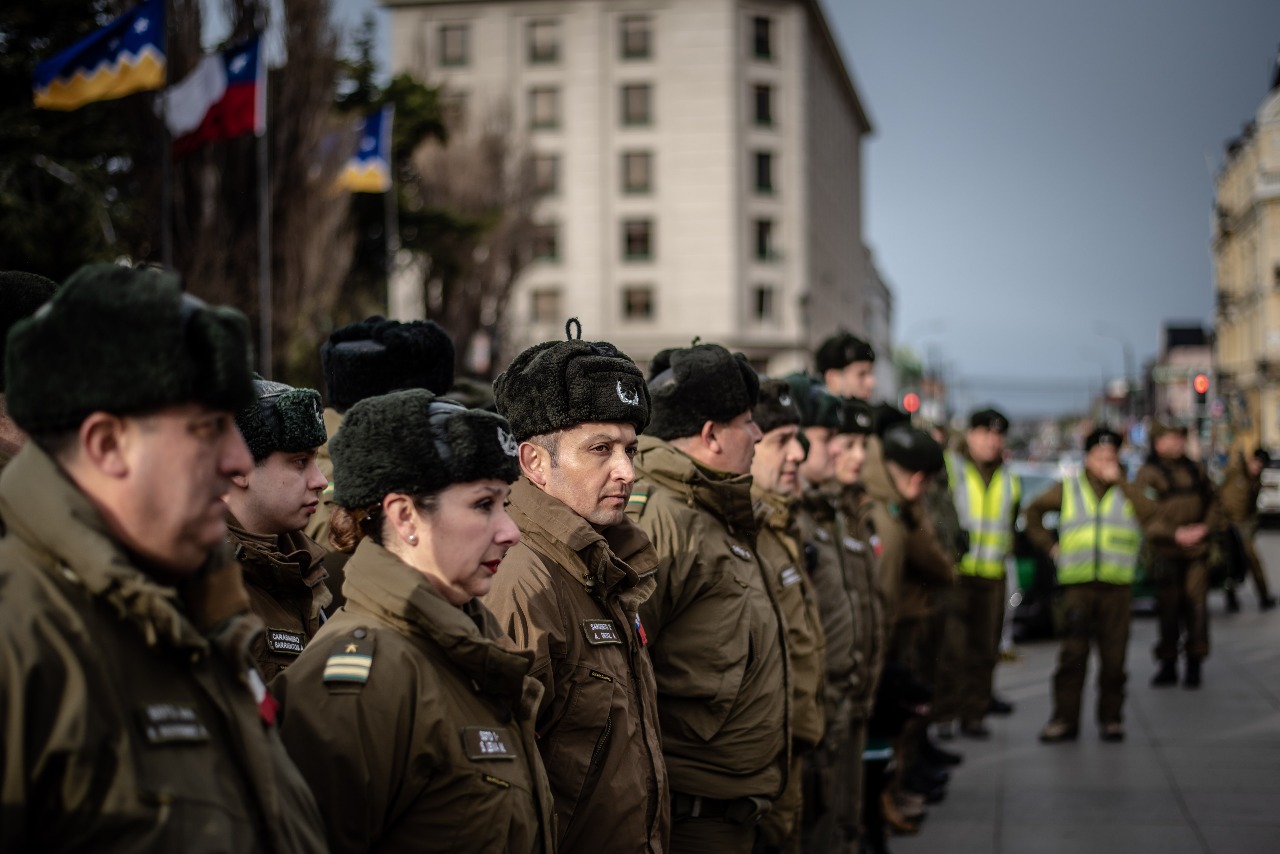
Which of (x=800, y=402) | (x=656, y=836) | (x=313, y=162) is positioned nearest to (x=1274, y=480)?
(x=313, y=162)

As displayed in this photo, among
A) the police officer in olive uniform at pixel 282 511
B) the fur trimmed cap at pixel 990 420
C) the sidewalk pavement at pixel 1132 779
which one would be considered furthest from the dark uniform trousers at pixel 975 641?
the police officer in olive uniform at pixel 282 511

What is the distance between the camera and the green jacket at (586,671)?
11.8 feet

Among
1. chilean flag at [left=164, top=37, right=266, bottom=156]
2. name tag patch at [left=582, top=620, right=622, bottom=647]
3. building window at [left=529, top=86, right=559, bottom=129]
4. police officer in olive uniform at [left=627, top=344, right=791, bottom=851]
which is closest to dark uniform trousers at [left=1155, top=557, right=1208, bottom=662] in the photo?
police officer in olive uniform at [left=627, top=344, right=791, bottom=851]

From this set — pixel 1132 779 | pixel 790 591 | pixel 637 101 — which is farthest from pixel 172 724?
pixel 637 101

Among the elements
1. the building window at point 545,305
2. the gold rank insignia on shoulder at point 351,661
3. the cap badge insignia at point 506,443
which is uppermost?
the building window at point 545,305

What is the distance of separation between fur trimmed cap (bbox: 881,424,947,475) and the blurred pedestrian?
18.8ft

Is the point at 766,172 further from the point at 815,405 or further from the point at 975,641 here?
the point at 815,405

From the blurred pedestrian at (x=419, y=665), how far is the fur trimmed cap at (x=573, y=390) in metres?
0.90

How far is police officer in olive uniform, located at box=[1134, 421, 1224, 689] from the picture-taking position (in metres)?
12.7

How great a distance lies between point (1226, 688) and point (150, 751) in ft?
39.9

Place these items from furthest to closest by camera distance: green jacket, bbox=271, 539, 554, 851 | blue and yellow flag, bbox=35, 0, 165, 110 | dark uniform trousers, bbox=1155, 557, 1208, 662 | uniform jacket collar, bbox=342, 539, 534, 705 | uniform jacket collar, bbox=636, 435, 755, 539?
blue and yellow flag, bbox=35, 0, 165, 110
dark uniform trousers, bbox=1155, 557, 1208, 662
uniform jacket collar, bbox=636, 435, 755, 539
uniform jacket collar, bbox=342, 539, 534, 705
green jacket, bbox=271, 539, 554, 851

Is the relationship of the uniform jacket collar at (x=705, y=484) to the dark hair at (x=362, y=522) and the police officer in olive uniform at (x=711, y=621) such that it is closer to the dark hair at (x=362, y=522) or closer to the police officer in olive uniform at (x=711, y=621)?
the police officer in olive uniform at (x=711, y=621)

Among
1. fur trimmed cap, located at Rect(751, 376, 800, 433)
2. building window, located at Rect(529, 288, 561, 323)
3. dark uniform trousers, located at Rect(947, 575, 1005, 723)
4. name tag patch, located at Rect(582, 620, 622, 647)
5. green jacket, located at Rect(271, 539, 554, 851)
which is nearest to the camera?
green jacket, located at Rect(271, 539, 554, 851)

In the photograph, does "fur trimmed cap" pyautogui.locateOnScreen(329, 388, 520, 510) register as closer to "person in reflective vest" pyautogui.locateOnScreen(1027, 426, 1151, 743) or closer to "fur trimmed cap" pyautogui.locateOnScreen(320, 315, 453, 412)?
"fur trimmed cap" pyautogui.locateOnScreen(320, 315, 453, 412)
